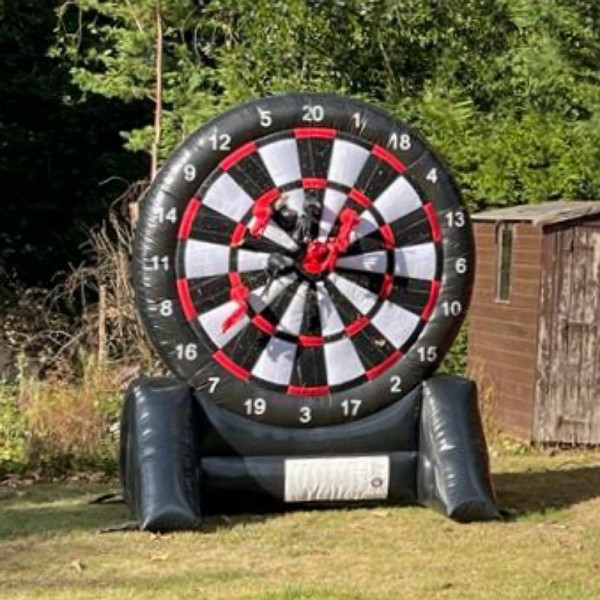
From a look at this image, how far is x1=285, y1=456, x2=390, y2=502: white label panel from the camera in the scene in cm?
827

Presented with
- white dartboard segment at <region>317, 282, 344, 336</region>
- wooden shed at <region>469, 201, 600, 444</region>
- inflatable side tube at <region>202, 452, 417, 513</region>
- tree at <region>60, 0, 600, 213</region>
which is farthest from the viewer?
tree at <region>60, 0, 600, 213</region>

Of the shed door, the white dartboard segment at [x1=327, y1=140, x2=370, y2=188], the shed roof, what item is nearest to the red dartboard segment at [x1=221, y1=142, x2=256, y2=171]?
the white dartboard segment at [x1=327, y1=140, x2=370, y2=188]

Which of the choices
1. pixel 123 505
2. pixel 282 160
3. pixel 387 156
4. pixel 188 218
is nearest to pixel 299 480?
pixel 123 505

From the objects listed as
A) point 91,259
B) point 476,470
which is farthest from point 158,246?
point 91,259

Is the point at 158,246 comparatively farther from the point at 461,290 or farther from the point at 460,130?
the point at 460,130

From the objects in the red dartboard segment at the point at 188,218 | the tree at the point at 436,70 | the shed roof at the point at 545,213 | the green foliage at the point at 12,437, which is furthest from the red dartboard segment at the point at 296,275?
the tree at the point at 436,70

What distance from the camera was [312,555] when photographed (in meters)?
7.39

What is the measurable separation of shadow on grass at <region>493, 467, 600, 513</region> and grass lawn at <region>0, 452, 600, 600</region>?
0.03m

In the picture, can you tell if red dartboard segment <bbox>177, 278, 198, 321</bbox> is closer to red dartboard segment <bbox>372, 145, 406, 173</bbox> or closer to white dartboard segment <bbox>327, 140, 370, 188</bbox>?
white dartboard segment <bbox>327, 140, 370, 188</bbox>

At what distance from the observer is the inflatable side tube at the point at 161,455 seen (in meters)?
7.83

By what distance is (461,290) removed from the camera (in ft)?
28.1

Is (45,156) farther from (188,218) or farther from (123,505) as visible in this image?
(188,218)

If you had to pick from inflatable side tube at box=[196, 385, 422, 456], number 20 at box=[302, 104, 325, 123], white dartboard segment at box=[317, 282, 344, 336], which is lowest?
inflatable side tube at box=[196, 385, 422, 456]

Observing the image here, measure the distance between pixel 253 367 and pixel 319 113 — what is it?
148cm
